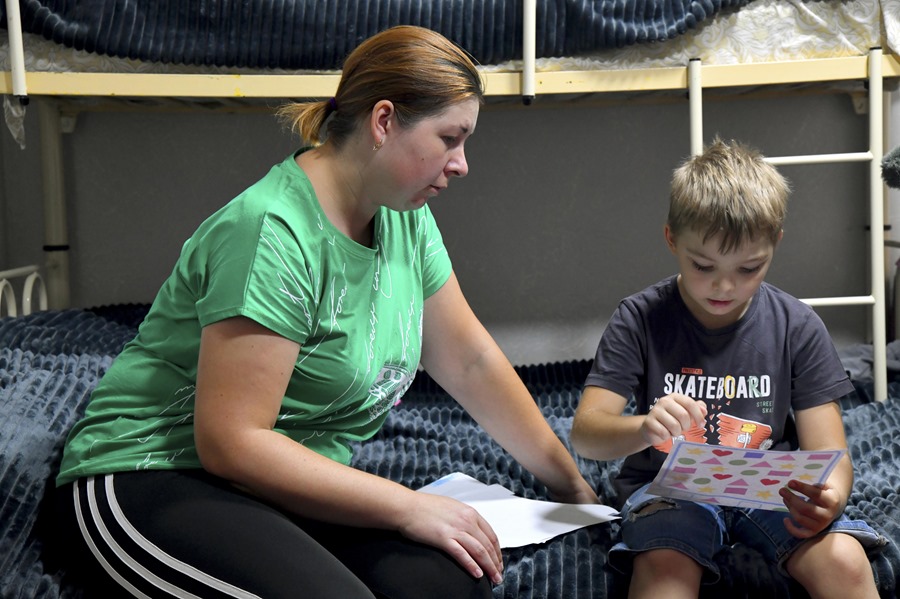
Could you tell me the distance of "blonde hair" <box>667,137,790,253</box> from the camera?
128 centimetres

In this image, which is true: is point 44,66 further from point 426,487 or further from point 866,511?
point 866,511

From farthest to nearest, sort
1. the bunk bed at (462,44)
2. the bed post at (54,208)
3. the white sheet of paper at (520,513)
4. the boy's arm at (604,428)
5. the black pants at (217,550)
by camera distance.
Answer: the bed post at (54,208), the bunk bed at (462,44), the white sheet of paper at (520,513), the boy's arm at (604,428), the black pants at (217,550)

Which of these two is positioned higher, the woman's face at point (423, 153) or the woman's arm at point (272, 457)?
the woman's face at point (423, 153)

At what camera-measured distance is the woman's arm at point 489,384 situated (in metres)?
1.47

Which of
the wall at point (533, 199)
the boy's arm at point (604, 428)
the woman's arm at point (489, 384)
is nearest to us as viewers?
the boy's arm at point (604, 428)

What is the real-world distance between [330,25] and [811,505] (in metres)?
1.45

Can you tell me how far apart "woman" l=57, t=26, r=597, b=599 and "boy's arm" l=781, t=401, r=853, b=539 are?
1.34ft

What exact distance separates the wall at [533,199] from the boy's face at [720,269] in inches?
59.1

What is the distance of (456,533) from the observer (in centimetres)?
113

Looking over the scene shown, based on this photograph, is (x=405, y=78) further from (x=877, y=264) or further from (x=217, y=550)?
(x=877, y=264)

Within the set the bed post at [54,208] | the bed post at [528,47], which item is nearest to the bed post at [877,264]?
the bed post at [528,47]

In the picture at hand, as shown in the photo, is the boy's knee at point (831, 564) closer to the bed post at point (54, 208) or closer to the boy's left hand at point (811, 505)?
the boy's left hand at point (811, 505)

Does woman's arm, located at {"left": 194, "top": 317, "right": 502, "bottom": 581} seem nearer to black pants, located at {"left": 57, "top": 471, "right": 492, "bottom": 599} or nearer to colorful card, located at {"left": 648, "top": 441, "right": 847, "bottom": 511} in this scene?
black pants, located at {"left": 57, "top": 471, "right": 492, "bottom": 599}

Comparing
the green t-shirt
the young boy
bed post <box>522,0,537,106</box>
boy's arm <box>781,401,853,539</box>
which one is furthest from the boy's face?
bed post <box>522,0,537,106</box>
